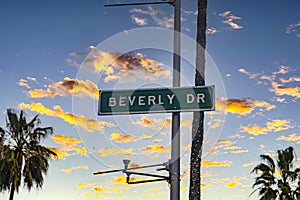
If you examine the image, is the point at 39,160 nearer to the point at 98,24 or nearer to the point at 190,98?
the point at 98,24

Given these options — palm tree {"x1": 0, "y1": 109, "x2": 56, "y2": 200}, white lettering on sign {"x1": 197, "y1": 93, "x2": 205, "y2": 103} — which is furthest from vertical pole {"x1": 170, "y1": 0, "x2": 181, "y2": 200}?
palm tree {"x1": 0, "y1": 109, "x2": 56, "y2": 200}

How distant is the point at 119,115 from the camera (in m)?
5.10

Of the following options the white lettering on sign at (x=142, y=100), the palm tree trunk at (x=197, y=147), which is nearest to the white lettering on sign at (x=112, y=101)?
the white lettering on sign at (x=142, y=100)

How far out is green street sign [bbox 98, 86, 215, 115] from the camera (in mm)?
4965

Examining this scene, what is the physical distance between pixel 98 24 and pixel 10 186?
11.7 metres

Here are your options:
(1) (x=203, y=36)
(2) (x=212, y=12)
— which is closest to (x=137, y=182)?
(1) (x=203, y=36)

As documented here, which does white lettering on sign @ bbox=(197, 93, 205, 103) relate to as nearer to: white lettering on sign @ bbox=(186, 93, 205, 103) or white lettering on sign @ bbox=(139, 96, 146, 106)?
white lettering on sign @ bbox=(186, 93, 205, 103)

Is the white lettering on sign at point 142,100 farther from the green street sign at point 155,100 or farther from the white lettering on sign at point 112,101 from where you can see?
the white lettering on sign at point 112,101

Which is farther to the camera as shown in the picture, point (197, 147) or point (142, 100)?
point (197, 147)

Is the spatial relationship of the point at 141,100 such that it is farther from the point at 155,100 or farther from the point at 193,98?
the point at 193,98

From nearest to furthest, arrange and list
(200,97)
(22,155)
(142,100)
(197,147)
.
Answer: (200,97)
(142,100)
(197,147)
(22,155)

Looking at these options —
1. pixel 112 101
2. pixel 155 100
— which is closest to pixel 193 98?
pixel 155 100

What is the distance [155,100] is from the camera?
5102 mm

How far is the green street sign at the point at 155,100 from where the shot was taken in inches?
195
